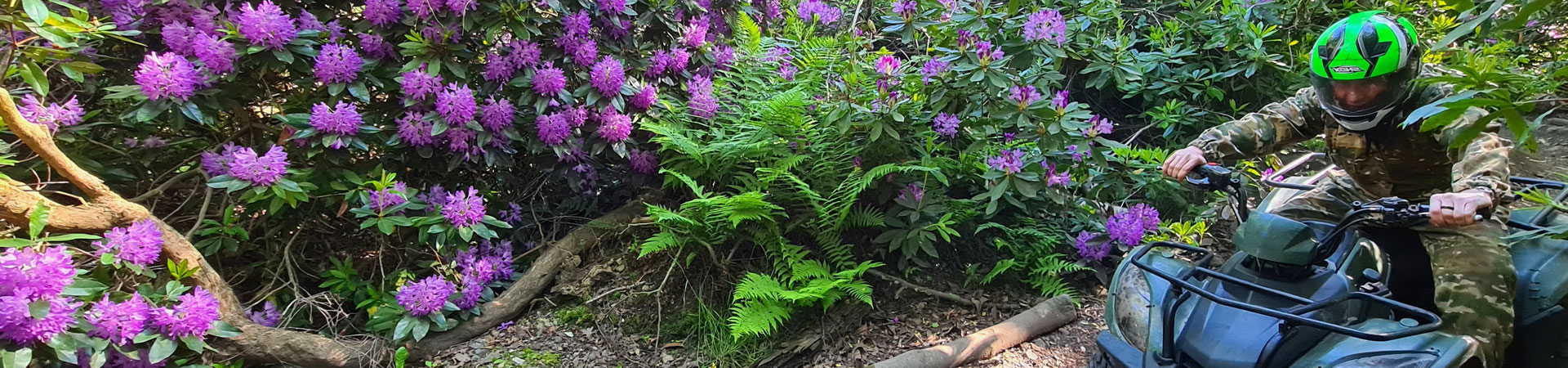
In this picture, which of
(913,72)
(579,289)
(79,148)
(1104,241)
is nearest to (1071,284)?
(1104,241)

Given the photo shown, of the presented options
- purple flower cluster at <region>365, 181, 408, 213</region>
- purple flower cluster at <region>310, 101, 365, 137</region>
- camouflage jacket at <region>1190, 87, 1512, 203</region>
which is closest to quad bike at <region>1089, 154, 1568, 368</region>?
camouflage jacket at <region>1190, 87, 1512, 203</region>

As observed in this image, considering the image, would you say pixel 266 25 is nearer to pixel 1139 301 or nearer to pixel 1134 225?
pixel 1139 301

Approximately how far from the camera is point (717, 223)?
3248 mm

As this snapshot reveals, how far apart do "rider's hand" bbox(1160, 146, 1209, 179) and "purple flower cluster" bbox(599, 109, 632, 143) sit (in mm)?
2265

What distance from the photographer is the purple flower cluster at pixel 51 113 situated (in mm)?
2445

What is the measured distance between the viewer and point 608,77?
328cm

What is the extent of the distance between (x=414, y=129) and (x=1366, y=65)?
3.30m

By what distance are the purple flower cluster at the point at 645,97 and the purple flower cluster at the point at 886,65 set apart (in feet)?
3.62

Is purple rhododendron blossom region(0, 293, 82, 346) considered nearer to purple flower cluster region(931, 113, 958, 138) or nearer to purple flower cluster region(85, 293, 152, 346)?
purple flower cluster region(85, 293, 152, 346)

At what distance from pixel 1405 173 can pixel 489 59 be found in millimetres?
Result: 3463

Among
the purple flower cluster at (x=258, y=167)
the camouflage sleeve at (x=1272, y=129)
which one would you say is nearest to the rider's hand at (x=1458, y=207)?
the camouflage sleeve at (x=1272, y=129)

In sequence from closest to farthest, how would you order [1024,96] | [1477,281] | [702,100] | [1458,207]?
[1458,207] < [1477,281] < [1024,96] < [702,100]

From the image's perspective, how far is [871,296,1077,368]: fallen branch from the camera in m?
2.94

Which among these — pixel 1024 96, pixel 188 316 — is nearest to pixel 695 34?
pixel 1024 96
